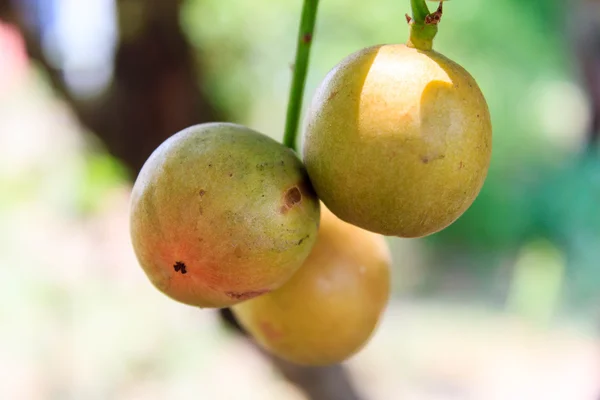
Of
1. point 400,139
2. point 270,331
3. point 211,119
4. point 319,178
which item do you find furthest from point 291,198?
point 211,119

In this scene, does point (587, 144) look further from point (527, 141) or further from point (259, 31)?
point (259, 31)

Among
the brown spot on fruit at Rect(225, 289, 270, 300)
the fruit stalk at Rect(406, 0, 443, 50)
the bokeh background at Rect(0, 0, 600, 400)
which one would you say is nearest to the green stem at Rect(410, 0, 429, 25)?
the fruit stalk at Rect(406, 0, 443, 50)

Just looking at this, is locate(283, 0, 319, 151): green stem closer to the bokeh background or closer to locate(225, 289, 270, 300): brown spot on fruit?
locate(225, 289, 270, 300): brown spot on fruit

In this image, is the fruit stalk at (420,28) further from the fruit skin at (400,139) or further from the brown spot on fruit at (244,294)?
the brown spot on fruit at (244,294)

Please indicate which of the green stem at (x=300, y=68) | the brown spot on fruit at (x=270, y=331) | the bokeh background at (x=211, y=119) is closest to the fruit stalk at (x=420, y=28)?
the green stem at (x=300, y=68)

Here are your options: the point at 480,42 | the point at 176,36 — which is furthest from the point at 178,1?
the point at 480,42

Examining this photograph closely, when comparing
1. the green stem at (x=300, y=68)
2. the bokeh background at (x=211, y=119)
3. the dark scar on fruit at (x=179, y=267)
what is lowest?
the bokeh background at (x=211, y=119)
